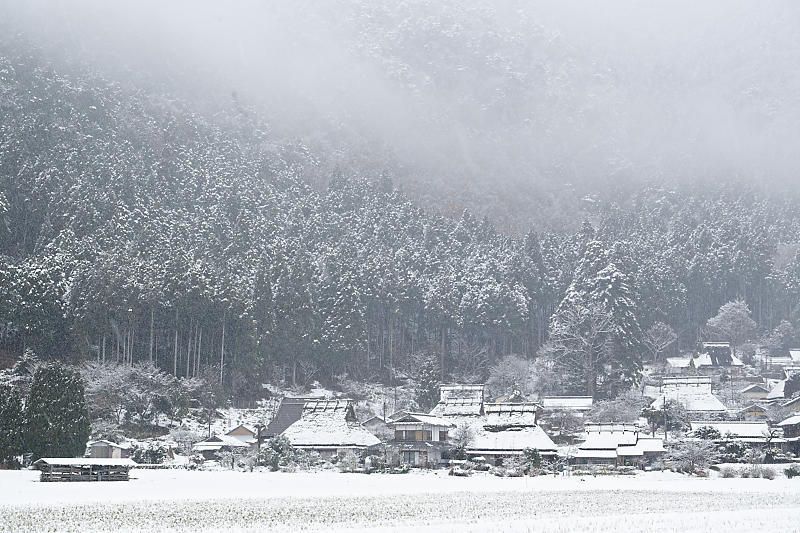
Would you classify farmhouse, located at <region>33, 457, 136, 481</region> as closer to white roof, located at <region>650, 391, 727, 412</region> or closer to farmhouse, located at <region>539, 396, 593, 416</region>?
farmhouse, located at <region>539, 396, 593, 416</region>

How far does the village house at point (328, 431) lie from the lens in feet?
225

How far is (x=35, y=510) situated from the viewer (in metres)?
31.9

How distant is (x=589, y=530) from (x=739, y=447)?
137 ft

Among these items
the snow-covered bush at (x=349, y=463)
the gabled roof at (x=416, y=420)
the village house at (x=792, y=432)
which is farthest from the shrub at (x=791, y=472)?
the snow-covered bush at (x=349, y=463)

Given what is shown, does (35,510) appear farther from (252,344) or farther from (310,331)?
(310,331)

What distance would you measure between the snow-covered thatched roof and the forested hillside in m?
11.1

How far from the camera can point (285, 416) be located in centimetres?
7431

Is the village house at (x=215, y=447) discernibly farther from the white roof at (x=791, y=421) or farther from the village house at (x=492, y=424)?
the white roof at (x=791, y=421)

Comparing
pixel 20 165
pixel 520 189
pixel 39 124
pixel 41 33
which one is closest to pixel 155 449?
pixel 20 165

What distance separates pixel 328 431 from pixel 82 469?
25.3 metres

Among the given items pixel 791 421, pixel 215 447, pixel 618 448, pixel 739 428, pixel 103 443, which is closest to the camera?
pixel 103 443

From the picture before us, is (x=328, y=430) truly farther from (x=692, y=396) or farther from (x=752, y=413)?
(x=752, y=413)

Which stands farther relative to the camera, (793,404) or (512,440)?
(793,404)

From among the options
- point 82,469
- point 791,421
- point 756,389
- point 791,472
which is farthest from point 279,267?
point 791,472
